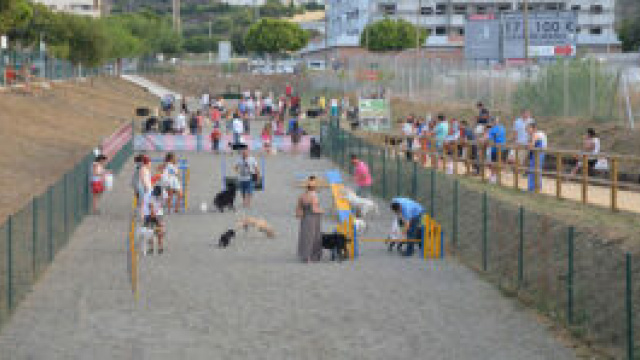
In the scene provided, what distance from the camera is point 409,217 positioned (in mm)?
21109

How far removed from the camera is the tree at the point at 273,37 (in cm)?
13950

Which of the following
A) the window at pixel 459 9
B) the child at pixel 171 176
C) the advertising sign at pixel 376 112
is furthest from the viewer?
the window at pixel 459 9

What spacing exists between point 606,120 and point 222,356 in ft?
102

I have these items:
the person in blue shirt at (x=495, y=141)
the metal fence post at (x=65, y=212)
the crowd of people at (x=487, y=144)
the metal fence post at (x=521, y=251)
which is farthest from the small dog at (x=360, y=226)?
the metal fence post at (x=521, y=251)

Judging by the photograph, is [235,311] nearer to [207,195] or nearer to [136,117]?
[207,195]

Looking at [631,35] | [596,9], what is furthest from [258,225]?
[596,9]

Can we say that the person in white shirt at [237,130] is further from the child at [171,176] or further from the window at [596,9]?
the window at [596,9]

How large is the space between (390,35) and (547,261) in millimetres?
104707

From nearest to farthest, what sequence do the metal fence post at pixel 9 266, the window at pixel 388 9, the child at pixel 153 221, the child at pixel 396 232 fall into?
the metal fence post at pixel 9 266, the child at pixel 153 221, the child at pixel 396 232, the window at pixel 388 9

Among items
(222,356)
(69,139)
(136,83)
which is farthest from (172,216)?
(136,83)

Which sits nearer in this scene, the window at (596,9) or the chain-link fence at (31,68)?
the chain-link fence at (31,68)

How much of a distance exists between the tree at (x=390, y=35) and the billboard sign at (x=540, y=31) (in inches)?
1896

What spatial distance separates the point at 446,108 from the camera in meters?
58.2

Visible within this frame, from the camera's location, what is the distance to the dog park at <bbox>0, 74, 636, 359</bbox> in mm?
13523
